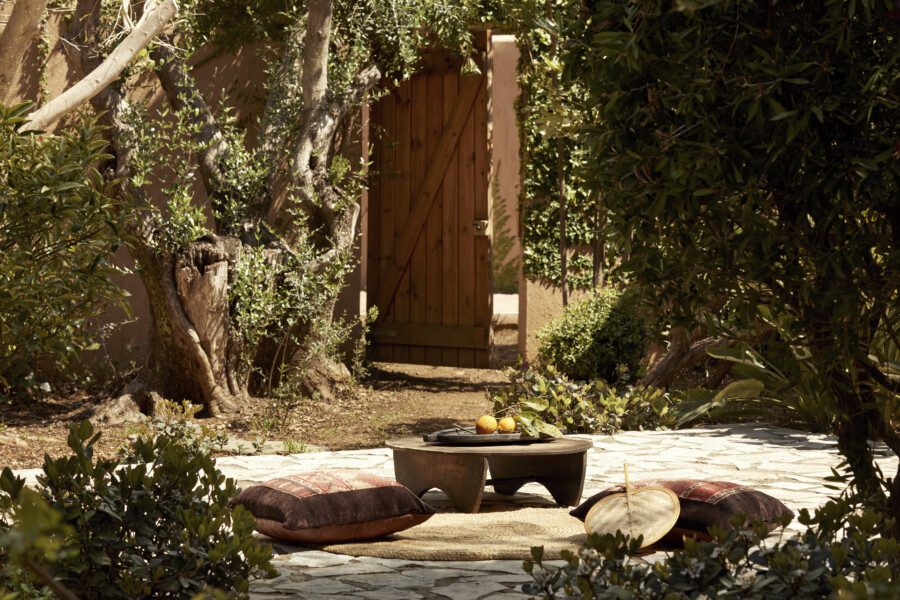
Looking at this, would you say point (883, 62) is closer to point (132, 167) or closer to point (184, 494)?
point (184, 494)

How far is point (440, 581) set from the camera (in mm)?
4117

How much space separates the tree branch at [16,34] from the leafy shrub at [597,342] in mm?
5753

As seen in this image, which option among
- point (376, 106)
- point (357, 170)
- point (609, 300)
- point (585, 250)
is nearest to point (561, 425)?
point (609, 300)

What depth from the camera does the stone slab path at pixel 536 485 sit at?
13.1 feet

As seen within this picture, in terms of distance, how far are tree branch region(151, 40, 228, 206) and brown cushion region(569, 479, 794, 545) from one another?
15.6ft

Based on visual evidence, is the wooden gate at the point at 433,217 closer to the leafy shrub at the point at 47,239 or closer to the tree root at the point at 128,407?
the tree root at the point at 128,407

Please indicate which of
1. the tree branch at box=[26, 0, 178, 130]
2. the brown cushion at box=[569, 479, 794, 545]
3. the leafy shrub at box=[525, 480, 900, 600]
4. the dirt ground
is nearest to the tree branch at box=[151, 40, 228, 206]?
the dirt ground

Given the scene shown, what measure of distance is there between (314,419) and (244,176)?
1967 millimetres

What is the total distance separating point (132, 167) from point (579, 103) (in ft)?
18.6

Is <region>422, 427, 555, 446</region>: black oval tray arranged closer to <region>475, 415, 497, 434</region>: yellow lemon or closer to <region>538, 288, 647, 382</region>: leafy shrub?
<region>475, 415, 497, 434</region>: yellow lemon

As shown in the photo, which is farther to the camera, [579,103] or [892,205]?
[579,103]

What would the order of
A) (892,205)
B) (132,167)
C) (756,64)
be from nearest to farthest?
(756,64) → (892,205) → (132,167)

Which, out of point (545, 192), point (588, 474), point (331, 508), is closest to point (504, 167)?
point (545, 192)

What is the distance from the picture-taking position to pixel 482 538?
486cm
